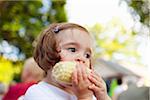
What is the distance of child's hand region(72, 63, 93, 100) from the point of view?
189 cm

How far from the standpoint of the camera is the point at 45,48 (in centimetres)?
211

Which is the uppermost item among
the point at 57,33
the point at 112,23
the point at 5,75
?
the point at 57,33

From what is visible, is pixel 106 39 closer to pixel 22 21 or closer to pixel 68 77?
pixel 22 21

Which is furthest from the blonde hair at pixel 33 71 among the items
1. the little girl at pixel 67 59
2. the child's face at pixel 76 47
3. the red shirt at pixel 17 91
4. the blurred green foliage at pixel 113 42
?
the blurred green foliage at pixel 113 42

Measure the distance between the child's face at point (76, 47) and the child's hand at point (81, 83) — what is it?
80 millimetres

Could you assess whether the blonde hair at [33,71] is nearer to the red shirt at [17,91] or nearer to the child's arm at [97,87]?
the red shirt at [17,91]

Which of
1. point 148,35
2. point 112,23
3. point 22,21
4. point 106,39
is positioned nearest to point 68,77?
point 148,35

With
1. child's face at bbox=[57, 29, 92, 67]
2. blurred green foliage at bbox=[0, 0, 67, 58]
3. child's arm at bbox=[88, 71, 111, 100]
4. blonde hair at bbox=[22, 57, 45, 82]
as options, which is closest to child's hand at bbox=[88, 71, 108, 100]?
child's arm at bbox=[88, 71, 111, 100]

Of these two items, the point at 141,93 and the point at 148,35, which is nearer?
the point at 141,93

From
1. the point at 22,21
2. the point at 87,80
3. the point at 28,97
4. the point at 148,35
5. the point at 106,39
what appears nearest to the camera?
the point at 87,80

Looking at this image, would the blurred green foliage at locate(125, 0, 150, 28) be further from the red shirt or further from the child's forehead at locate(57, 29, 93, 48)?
the child's forehead at locate(57, 29, 93, 48)

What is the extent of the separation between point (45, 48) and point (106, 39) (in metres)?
25.5

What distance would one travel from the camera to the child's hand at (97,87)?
1906 mm

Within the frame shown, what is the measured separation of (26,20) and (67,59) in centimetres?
1437
